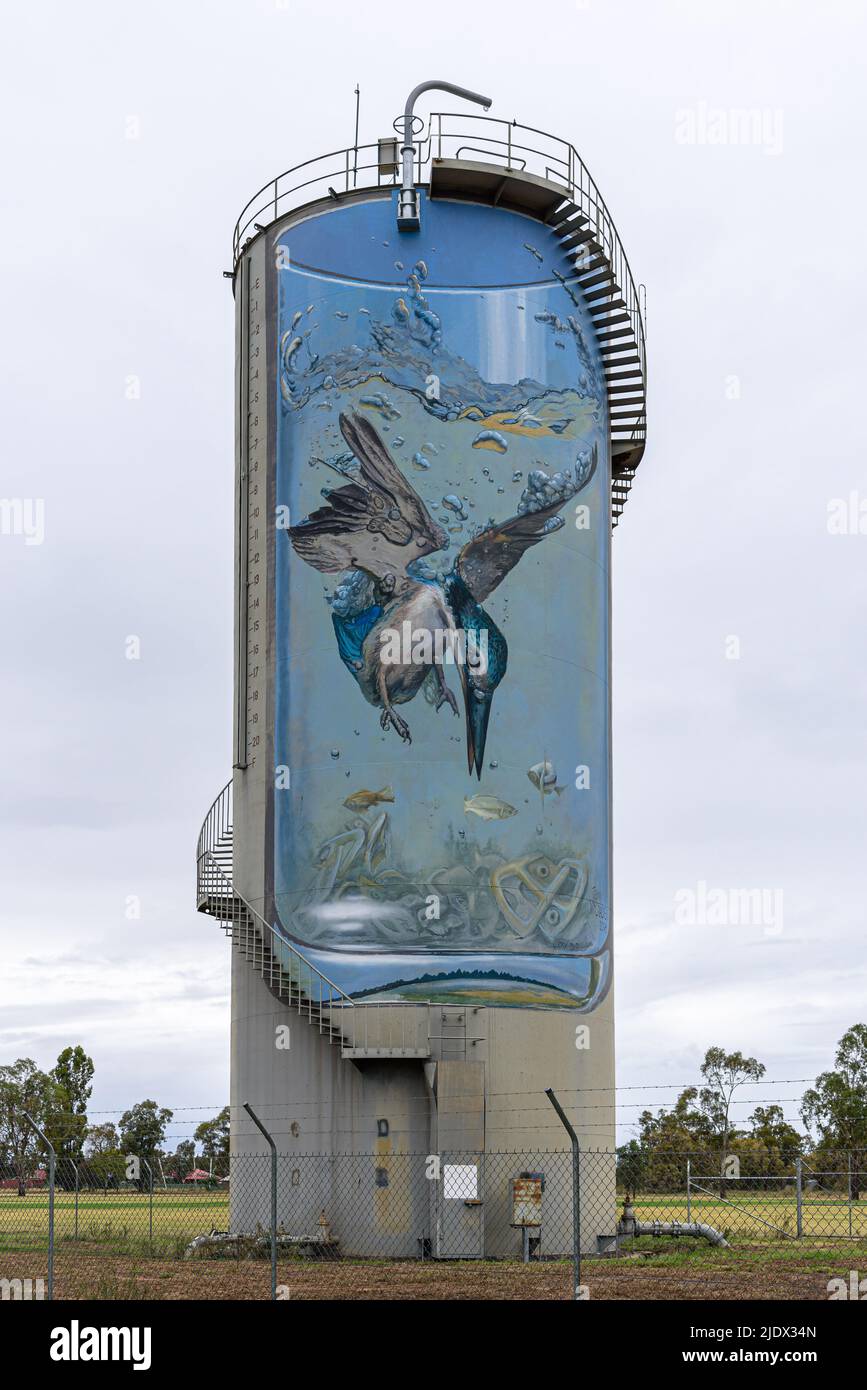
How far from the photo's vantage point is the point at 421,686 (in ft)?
119

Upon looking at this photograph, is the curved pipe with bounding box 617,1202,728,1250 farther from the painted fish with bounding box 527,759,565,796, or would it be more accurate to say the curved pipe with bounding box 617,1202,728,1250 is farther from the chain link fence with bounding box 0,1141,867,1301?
the painted fish with bounding box 527,759,565,796

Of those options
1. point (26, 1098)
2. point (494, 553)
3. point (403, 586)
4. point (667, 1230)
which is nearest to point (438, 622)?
point (403, 586)

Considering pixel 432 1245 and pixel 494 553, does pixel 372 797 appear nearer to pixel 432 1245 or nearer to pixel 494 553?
pixel 494 553

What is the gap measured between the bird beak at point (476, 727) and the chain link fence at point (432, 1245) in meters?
8.21

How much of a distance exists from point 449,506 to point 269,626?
4.96 meters

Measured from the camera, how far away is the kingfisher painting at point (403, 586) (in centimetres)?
3634

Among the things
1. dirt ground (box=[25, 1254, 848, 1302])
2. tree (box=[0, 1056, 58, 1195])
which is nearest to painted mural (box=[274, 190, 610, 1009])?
dirt ground (box=[25, 1254, 848, 1302])

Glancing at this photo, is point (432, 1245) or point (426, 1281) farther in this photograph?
point (432, 1245)

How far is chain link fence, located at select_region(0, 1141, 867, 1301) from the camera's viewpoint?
24.9m

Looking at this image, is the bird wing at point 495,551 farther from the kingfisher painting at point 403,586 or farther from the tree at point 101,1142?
the tree at point 101,1142

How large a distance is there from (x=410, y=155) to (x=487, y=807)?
1563 cm

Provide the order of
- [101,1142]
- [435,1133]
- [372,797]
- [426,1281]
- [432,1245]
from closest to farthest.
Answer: [426,1281]
[432,1245]
[435,1133]
[372,797]
[101,1142]

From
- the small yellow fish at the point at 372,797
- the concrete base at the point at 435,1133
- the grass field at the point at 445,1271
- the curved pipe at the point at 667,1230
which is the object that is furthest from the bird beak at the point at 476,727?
the grass field at the point at 445,1271

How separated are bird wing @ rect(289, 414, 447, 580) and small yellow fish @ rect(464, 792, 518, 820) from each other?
5232 millimetres
